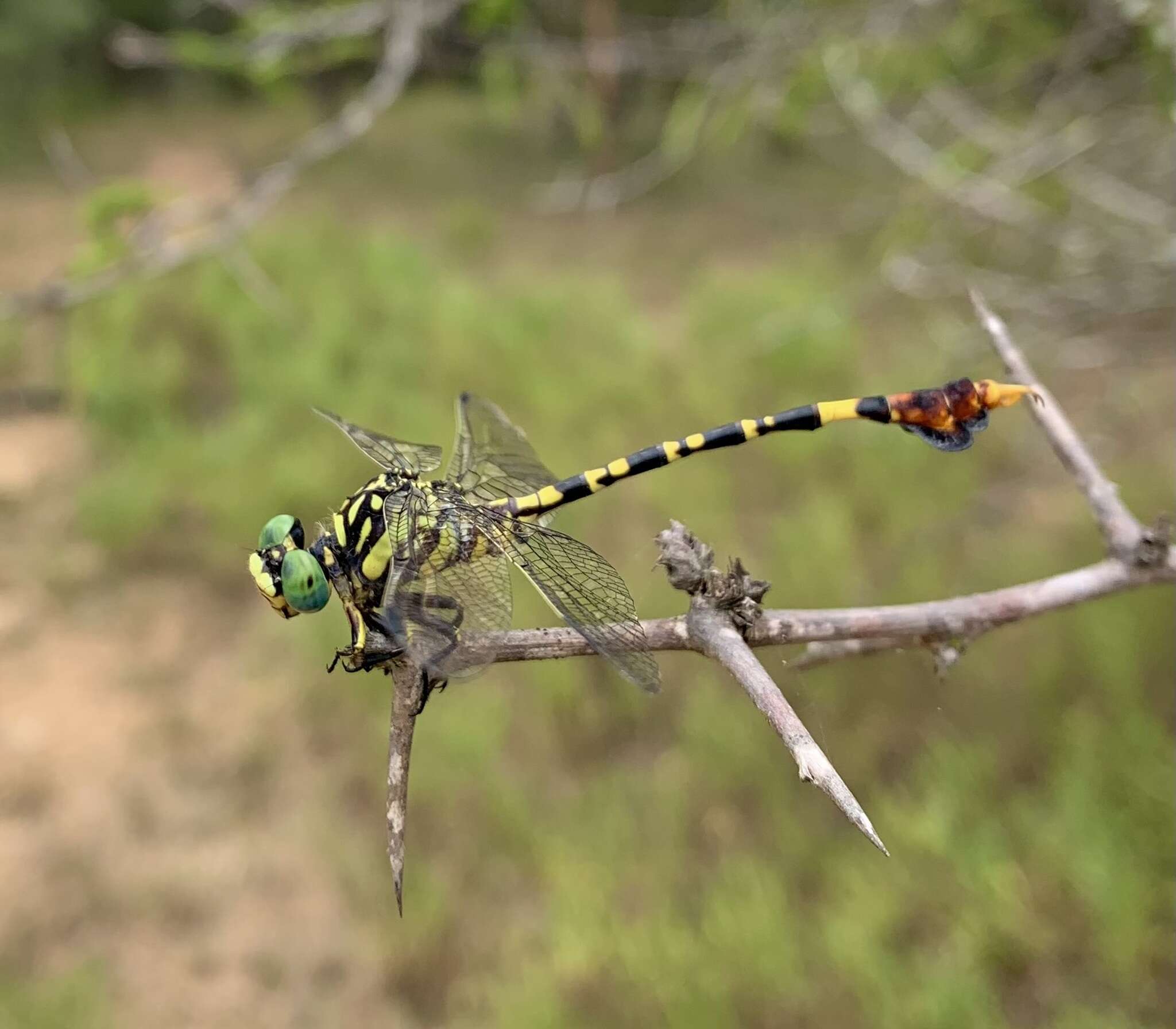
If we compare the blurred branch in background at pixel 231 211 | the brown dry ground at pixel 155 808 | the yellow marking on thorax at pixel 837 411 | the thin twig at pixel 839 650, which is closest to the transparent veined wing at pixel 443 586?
the thin twig at pixel 839 650

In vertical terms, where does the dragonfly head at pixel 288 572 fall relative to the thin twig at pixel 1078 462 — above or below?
above

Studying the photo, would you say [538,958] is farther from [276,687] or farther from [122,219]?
[122,219]

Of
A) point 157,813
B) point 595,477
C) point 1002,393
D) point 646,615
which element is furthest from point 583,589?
point 157,813

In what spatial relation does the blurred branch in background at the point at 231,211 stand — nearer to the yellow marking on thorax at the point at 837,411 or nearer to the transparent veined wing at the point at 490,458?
the transparent veined wing at the point at 490,458

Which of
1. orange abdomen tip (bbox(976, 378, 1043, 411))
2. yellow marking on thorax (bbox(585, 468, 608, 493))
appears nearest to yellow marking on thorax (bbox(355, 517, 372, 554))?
yellow marking on thorax (bbox(585, 468, 608, 493))

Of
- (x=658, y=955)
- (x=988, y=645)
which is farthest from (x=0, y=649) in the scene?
(x=988, y=645)

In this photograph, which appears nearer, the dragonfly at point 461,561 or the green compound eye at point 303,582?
the dragonfly at point 461,561

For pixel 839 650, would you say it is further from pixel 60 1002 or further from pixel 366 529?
pixel 60 1002

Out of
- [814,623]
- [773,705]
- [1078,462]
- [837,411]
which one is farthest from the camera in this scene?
[837,411]
